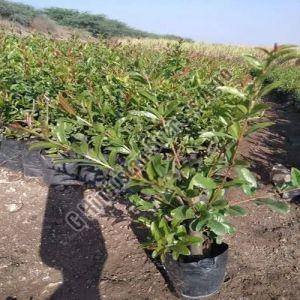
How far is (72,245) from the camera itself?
10.9 ft

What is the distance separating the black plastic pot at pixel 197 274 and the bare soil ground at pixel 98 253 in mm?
129

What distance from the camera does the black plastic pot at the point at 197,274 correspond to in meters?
2.47

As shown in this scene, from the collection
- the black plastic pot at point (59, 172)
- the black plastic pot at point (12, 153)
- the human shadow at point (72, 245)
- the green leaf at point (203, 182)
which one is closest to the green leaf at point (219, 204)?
the green leaf at point (203, 182)

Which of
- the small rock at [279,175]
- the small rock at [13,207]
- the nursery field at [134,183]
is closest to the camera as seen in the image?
the nursery field at [134,183]

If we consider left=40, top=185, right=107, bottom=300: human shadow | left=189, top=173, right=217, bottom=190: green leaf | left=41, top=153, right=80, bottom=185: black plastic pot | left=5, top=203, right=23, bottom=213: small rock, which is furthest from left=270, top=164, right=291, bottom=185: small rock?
left=5, top=203, right=23, bottom=213: small rock

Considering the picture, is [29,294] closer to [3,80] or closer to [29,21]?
[3,80]

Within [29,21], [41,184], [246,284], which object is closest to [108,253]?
[246,284]

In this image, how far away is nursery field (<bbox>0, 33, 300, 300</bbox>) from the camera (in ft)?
6.61

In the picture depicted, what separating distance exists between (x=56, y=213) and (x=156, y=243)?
5.17 ft

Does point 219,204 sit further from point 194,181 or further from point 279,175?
point 279,175

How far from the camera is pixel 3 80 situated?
4.40 meters

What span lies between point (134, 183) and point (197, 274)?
87 centimetres

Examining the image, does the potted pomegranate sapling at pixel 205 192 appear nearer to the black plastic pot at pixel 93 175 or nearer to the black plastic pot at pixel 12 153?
the black plastic pot at pixel 93 175

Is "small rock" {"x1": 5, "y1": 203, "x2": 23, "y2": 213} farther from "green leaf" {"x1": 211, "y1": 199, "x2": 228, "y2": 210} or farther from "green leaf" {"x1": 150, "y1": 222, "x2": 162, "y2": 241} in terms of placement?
"green leaf" {"x1": 211, "y1": 199, "x2": 228, "y2": 210}
